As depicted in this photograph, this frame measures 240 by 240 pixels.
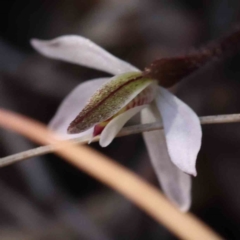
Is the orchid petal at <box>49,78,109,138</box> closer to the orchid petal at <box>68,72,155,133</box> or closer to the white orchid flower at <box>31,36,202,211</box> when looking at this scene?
the white orchid flower at <box>31,36,202,211</box>

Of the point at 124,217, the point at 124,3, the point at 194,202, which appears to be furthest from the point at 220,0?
the point at 124,217

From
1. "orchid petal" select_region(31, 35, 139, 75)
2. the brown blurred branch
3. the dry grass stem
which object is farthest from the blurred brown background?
the brown blurred branch

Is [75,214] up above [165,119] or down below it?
below

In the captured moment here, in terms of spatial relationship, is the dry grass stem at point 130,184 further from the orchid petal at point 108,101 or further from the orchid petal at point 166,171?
the orchid petal at point 108,101

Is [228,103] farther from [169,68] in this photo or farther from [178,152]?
[178,152]

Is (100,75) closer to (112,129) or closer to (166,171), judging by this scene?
(166,171)

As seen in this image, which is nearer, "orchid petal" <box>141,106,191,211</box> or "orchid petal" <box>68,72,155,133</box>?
"orchid petal" <box>68,72,155,133</box>

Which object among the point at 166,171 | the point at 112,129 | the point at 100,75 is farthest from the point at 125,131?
the point at 100,75

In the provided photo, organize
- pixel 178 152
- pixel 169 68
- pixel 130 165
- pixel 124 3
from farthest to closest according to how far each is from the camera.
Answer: pixel 124 3 → pixel 130 165 → pixel 169 68 → pixel 178 152
